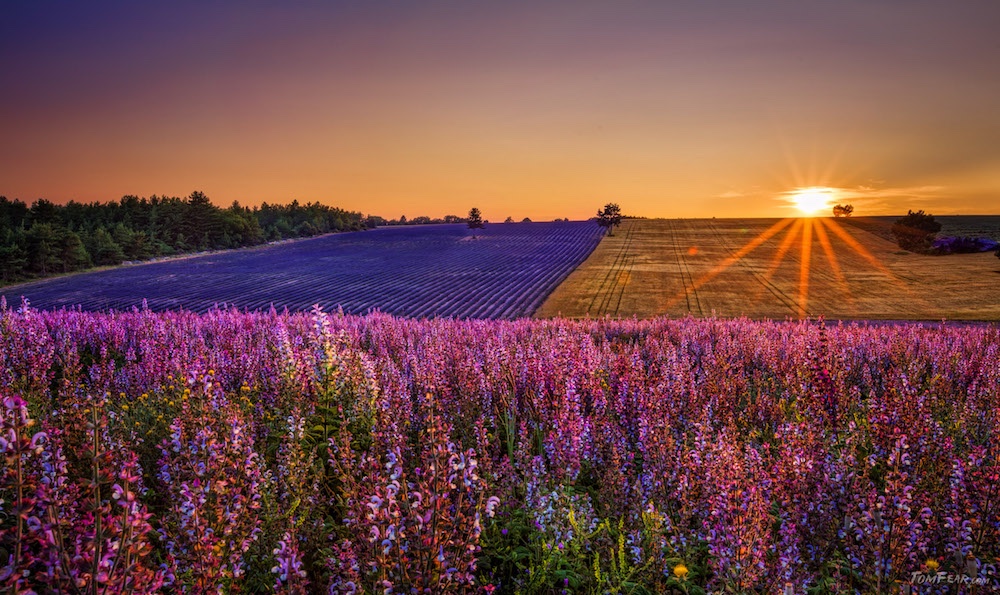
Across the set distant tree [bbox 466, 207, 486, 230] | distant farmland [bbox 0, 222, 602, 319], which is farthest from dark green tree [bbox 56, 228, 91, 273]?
distant tree [bbox 466, 207, 486, 230]

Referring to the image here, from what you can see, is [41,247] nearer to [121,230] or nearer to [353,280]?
[121,230]

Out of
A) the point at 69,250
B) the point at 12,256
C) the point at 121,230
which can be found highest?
the point at 121,230

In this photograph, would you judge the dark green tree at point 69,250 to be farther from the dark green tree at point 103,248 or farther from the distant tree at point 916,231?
the distant tree at point 916,231

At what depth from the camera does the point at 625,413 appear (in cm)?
623

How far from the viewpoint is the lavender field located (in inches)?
96.9

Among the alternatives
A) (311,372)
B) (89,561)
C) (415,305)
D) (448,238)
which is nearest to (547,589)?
(89,561)

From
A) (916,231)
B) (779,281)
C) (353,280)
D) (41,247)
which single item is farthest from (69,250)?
(916,231)

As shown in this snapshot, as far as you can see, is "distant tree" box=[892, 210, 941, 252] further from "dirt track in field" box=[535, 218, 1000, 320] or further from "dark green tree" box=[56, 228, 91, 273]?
"dark green tree" box=[56, 228, 91, 273]

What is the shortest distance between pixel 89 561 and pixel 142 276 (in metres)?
56.6

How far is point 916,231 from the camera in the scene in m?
57.4

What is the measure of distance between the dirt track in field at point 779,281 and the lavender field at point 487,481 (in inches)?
914

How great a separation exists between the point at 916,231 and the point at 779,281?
3327 cm

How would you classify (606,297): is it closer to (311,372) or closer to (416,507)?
(311,372)

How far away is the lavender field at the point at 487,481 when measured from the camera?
2461 mm
